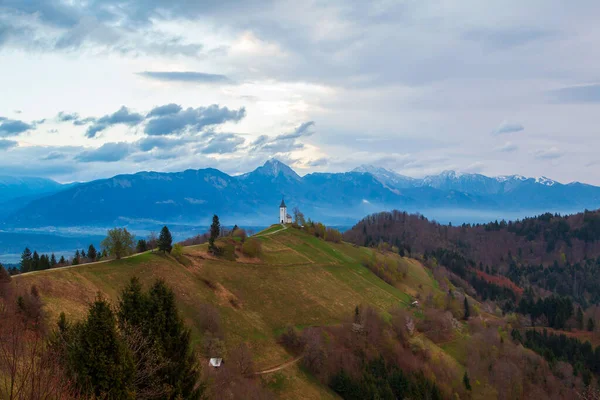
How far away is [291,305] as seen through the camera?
292 ft

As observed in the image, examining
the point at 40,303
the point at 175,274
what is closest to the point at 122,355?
the point at 40,303

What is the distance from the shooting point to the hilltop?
64.0m

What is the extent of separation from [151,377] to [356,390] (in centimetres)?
4338

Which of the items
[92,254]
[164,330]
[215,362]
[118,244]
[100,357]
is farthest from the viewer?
[92,254]

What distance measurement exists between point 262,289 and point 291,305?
22.0 feet

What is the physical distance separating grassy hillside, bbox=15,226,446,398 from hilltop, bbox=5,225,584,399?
0.21m

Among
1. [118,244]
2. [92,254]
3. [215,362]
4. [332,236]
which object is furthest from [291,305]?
[332,236]

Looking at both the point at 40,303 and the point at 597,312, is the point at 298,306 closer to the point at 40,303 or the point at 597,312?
the point at 40,303

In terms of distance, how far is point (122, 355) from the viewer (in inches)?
988

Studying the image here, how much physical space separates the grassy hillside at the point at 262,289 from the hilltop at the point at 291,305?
21 cm

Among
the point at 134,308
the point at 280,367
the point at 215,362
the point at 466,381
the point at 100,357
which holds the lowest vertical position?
the point at 466,381

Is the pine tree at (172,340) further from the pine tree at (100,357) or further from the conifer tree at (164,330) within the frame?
the pine tree at (100,357)

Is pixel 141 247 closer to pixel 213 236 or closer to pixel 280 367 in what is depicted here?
pixel 213 236

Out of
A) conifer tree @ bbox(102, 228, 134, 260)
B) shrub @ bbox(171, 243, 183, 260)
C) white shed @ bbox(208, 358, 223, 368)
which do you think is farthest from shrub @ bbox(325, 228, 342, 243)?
white shed @ bbox(208, 358, 223, 368)
